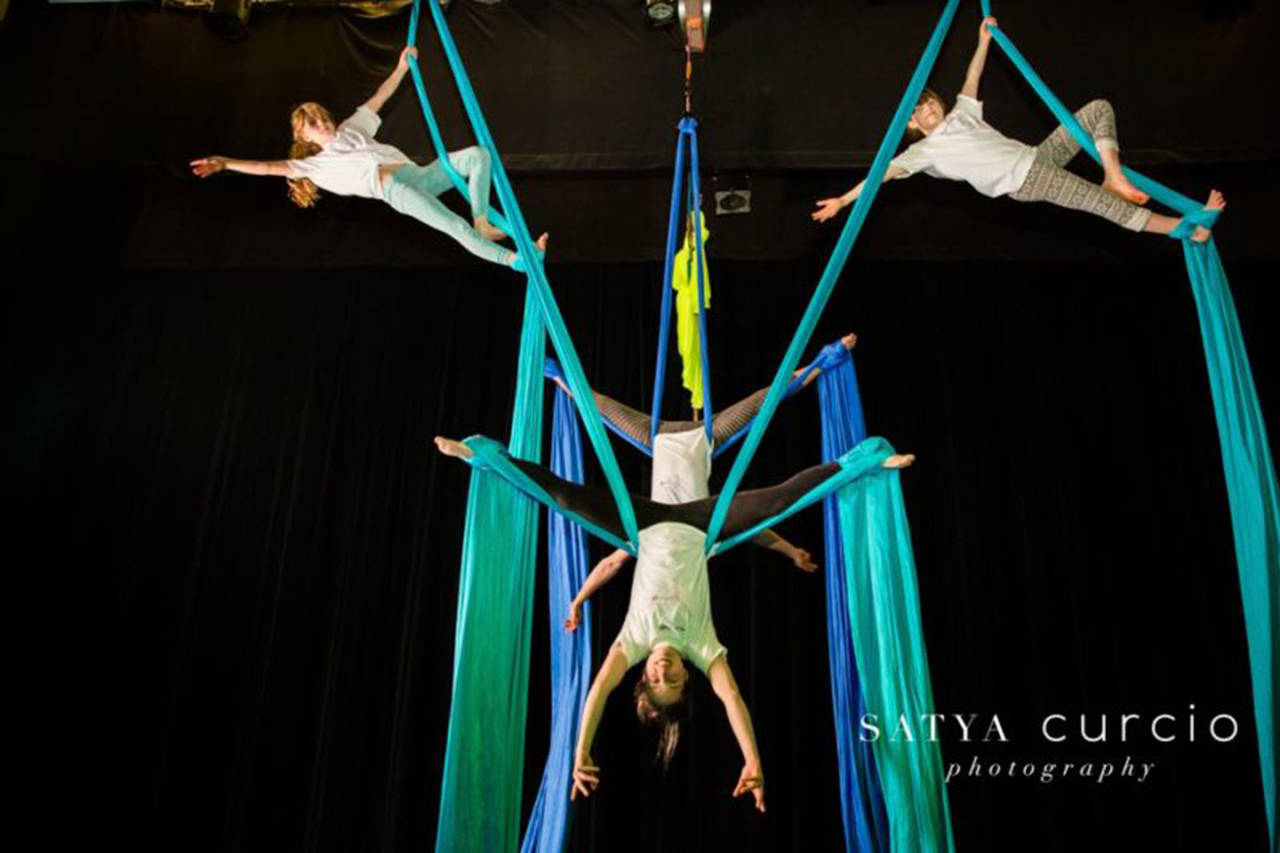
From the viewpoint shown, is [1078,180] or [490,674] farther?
[1078,180]

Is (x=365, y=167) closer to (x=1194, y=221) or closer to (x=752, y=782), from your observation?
(x=752, y=782)

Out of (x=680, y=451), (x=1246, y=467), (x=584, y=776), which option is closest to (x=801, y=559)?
(x=680, y=451)

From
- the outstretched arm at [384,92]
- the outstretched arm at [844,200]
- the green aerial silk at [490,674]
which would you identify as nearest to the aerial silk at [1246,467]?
the outstretched arm at [844,200]

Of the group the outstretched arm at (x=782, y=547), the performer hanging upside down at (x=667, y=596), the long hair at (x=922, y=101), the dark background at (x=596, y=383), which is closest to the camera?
the performer hanging upside down at (x=667, y=596)

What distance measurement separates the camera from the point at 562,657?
357cm

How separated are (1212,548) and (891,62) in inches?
103

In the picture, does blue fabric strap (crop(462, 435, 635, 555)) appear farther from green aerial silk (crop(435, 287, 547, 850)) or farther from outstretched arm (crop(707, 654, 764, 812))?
outstretched arm (crop(707, 654, 764, 812))

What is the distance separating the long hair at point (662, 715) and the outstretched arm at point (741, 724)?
128 millimetres

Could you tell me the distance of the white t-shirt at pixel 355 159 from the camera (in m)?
4.45

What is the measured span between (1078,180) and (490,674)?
2.99 m

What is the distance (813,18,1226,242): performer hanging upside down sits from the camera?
4000mm

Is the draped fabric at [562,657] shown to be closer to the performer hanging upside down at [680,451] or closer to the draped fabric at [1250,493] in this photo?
the performer hanging upside down at [680,451]

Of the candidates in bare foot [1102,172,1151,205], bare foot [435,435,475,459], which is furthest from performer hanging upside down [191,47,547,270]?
bare foot [1102,172,1151,205]

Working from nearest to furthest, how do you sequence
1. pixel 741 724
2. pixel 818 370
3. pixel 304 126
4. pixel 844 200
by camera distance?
pixel 741 724, pixel 818 370, pixel 844 200, pixel 304 126
